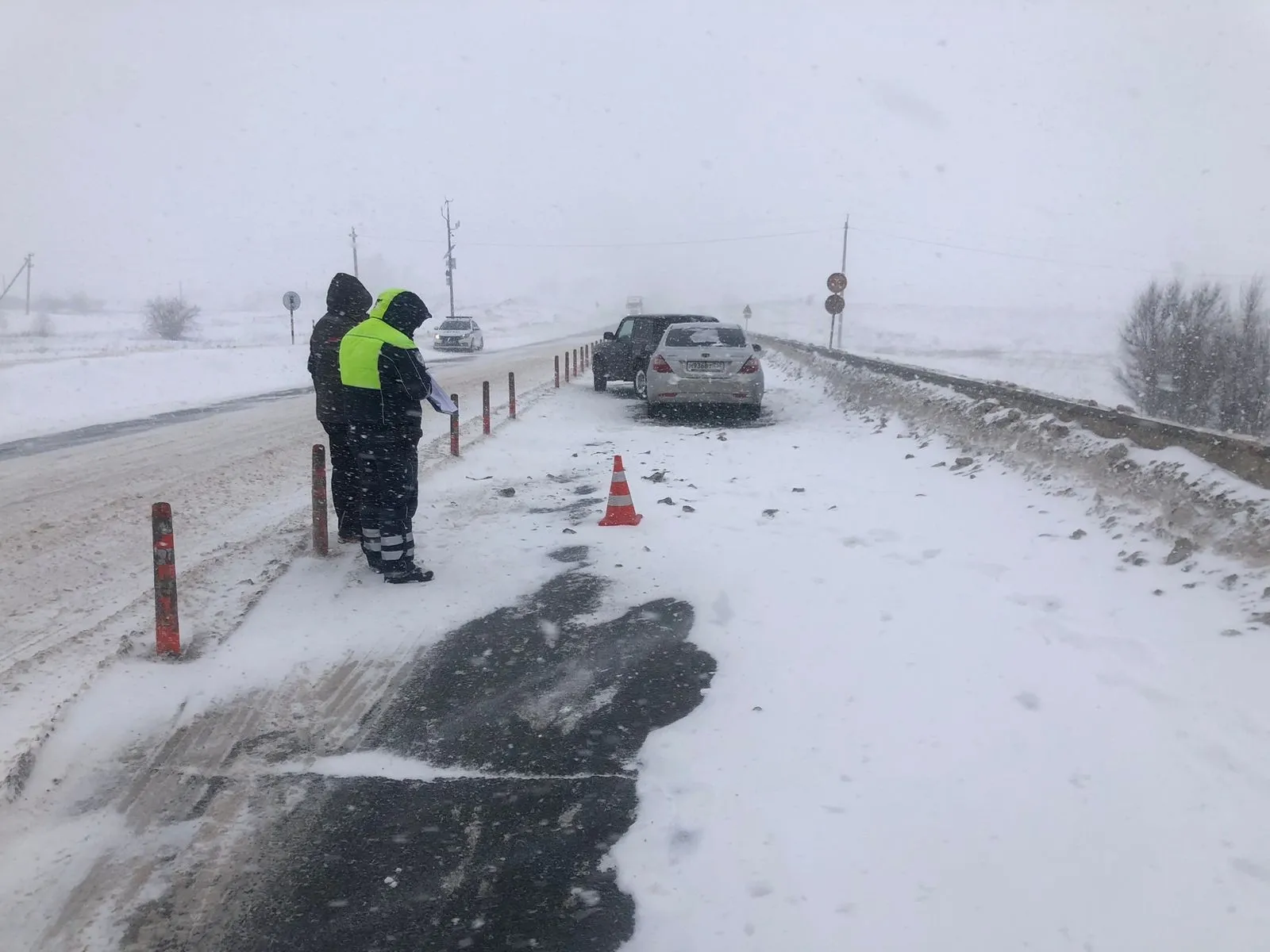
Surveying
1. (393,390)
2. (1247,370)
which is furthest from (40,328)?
(1247,370)

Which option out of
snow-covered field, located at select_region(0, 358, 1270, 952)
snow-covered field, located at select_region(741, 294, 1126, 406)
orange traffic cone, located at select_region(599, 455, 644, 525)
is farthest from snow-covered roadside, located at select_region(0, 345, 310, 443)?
snow-covered field, located at select_region(741, 294, 1126, 406)

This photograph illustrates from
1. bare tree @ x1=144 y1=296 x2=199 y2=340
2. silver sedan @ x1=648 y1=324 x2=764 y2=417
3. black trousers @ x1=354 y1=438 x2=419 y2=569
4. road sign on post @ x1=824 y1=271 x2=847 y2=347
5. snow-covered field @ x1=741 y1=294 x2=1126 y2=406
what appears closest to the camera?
black trousers @ x1=354 y1=438 x2=419 y2=569

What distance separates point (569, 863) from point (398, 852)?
0.62m

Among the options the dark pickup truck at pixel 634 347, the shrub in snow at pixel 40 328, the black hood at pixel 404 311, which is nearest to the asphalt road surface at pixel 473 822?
the black hood at pixel 404 311

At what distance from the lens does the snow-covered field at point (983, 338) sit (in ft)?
156

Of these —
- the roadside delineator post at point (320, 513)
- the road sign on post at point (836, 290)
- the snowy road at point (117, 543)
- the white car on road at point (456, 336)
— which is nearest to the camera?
the snowy road at point (117, 543)

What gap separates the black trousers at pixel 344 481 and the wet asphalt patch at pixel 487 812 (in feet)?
6.91

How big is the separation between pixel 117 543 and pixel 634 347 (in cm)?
1323

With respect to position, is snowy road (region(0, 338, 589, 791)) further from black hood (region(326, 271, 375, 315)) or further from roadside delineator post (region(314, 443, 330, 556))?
black hood (region(326, 271, 375, 315))

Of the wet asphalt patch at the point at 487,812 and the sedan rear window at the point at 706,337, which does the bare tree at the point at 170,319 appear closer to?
the sedan rear window at the point at 706,337

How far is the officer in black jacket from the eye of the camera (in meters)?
6.62

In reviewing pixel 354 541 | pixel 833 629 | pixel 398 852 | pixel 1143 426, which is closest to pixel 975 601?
pixel 833 629

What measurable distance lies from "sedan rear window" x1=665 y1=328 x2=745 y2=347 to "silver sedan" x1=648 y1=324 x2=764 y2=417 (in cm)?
2

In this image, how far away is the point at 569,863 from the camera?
123 inches
